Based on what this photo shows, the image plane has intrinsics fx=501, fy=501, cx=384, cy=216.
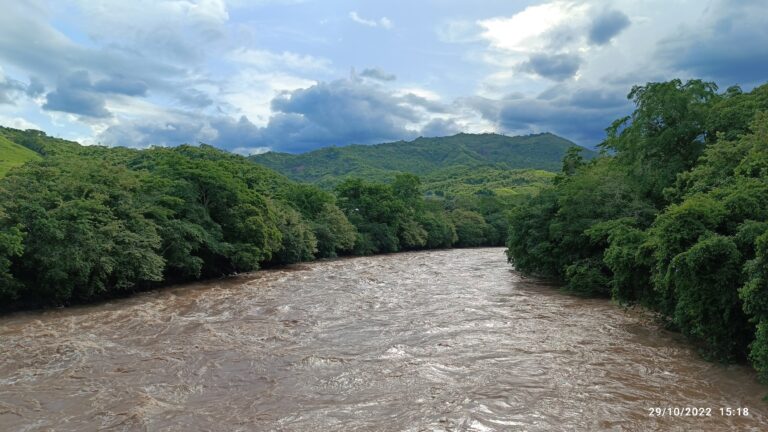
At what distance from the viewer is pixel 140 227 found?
27.5m

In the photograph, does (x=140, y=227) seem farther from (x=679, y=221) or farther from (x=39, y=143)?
(x=39, y=143)

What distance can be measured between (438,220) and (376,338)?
68.6m

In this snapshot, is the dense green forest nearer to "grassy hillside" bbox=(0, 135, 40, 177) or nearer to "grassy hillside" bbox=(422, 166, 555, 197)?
"grassy hillside" bbox=(0, 135, 40, 177)

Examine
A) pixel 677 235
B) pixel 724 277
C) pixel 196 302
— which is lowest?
pixel 196 302

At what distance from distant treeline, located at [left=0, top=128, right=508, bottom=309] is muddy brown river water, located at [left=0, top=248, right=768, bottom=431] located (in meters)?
2.13

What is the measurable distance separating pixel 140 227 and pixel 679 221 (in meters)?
25.5

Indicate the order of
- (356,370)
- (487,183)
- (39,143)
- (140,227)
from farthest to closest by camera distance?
(487,183) → (39,143) → (140,227) → (356,370)

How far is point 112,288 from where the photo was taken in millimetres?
26734

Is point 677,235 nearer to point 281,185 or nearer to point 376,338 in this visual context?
point 376,338

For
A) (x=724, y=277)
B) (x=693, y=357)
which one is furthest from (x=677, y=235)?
(x=693, y=357)

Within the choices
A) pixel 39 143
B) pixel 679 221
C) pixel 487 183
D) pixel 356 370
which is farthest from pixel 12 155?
pixel 487 183

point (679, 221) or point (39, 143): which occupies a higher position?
point (39, 143)

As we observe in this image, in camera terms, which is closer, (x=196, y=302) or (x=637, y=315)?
(x=637, y=315)

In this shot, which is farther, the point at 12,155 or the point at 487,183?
the point at 487,183
